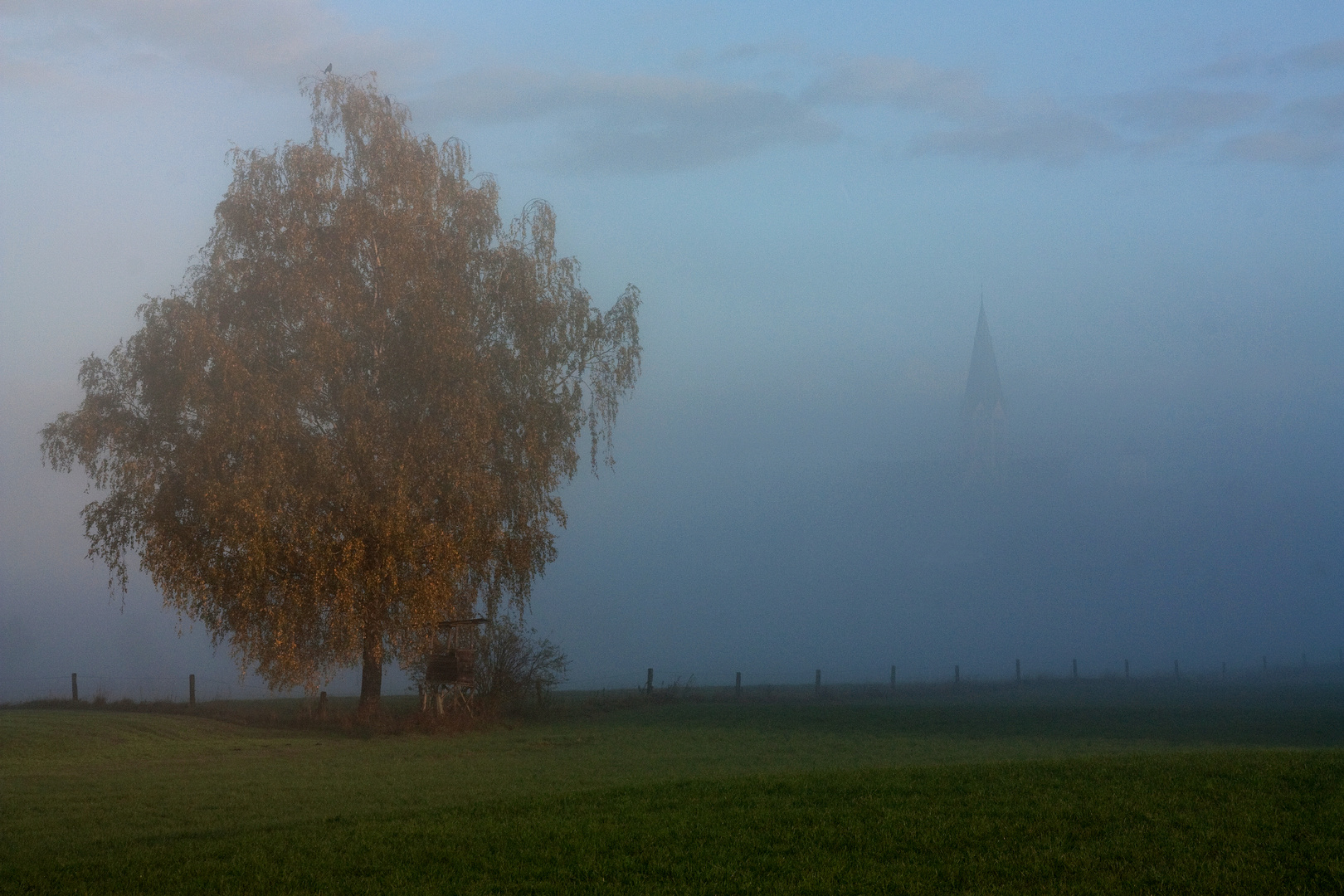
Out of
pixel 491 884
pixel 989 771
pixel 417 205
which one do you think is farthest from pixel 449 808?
pixel 417 205

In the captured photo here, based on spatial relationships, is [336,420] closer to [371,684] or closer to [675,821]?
[371,684]

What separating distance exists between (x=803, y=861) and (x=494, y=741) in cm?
1814

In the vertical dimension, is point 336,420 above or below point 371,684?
above

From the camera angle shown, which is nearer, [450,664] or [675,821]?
[675,821]

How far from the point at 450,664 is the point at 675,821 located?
63.6 ft

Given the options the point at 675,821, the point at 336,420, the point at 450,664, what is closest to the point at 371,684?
the point at 450,664

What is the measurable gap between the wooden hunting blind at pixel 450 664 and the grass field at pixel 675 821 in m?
6.92

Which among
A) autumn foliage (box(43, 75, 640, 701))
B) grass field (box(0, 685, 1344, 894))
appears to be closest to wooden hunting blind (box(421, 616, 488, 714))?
autumn foliage (box(43, 75, 640, 701))

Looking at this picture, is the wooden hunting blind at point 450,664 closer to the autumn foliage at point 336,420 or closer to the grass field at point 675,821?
the autumn foliage at point 336,420

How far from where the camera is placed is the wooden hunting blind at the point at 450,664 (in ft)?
96.7

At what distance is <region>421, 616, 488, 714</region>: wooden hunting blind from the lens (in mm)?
29469

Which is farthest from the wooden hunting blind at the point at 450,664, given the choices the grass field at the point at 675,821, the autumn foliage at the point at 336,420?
the grass field at the point at 675,821

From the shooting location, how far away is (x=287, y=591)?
25594mm

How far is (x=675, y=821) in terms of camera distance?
1137 centimetres
